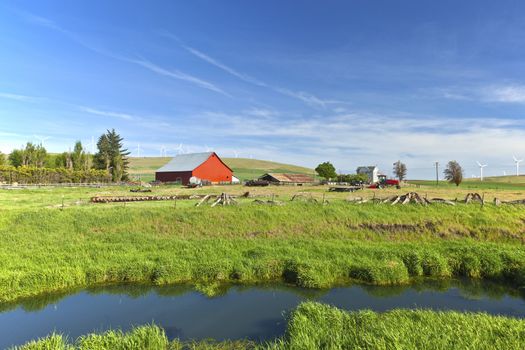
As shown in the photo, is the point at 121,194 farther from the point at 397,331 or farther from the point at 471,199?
the point at 397,331

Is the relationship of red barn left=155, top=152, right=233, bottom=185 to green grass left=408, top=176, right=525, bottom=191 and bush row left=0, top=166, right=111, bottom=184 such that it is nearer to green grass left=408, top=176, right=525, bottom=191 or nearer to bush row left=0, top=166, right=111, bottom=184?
bush row left=0, top=166, right=111, bottom=184

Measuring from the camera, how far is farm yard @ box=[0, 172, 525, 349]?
35.2ft

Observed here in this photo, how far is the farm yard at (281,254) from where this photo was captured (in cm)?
1073

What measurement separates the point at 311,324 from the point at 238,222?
50.7 feet

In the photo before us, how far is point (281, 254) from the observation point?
63.8 feet

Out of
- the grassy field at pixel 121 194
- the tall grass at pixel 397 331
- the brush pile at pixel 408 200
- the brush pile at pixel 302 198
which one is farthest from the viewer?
the grassy field at pixel 121 194

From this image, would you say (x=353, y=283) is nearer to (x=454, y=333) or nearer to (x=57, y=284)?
(x=454, y=333)

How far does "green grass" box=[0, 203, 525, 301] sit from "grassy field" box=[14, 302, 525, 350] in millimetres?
4860

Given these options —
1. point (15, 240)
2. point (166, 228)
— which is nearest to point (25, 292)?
point (15, 240)

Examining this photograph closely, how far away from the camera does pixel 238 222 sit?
1020 inches

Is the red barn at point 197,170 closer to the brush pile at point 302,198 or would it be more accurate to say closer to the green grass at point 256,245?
the brush pile at point 302,198

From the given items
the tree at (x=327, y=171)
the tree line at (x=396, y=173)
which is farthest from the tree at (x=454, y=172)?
the tree at (x=327, y=171)

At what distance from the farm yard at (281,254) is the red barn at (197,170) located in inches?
2168

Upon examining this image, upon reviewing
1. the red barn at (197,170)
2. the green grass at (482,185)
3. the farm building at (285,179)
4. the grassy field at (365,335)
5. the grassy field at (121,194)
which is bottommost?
the grassy field at (365,335)
